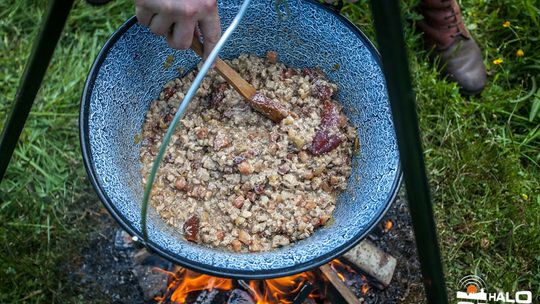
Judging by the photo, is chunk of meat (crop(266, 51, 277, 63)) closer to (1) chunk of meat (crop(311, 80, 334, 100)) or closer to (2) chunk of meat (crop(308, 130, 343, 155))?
(1) chunk of meat (crop(311, 80, 334, 100))

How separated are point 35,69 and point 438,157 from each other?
1.20 metres

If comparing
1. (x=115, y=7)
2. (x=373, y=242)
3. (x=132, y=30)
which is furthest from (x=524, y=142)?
(x=115, y=7)

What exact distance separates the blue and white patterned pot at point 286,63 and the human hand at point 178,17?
20 centimetres

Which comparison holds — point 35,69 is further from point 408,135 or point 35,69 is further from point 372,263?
point 372,263

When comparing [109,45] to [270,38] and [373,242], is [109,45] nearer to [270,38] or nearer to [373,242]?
[270,38]

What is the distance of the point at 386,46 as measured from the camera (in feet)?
2.56

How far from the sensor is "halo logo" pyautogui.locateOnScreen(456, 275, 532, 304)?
1.68m

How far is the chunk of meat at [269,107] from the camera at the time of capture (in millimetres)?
1375

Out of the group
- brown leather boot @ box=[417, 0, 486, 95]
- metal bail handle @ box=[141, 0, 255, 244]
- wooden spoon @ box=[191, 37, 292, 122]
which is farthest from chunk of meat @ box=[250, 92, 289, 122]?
brown leather boot @ box=[417, 0, 486, 95]

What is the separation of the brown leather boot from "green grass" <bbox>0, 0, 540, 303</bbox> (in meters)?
0.05

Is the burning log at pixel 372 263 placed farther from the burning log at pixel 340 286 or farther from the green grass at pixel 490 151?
the green grass at pixel 490 151

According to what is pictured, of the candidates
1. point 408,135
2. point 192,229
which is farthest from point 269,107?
point 408,135

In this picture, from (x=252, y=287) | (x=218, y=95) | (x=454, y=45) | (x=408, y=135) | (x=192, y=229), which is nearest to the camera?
(x=408, y=135)

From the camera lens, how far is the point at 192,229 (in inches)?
51.0
